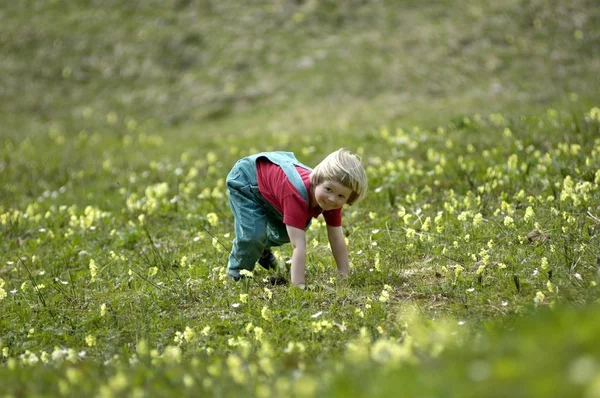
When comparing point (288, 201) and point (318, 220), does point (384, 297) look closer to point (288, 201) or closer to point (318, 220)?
point (288, 201)

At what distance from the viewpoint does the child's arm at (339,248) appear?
5.91 metres

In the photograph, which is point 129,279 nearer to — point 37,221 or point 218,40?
point 37,221

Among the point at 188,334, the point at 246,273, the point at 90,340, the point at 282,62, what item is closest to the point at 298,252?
the point at 246,273

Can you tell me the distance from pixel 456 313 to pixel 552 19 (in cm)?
1509

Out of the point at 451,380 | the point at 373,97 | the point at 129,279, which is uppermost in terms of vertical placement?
the point at 451,380

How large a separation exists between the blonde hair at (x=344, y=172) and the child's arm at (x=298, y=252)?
45 cm

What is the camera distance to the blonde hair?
17.6 ft

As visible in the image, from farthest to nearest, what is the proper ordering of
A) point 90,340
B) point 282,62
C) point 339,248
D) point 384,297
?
point 282,62
point 339,248
point 384,297
point 90,340

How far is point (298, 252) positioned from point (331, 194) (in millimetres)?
570

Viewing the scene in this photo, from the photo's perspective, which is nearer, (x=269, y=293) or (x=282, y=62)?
(x=269, y=293)

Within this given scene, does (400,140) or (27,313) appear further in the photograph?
(400,140)

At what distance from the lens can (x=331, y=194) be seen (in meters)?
5.47

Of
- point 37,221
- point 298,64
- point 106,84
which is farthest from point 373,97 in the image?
point 37,221

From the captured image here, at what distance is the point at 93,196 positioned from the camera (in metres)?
10.3
